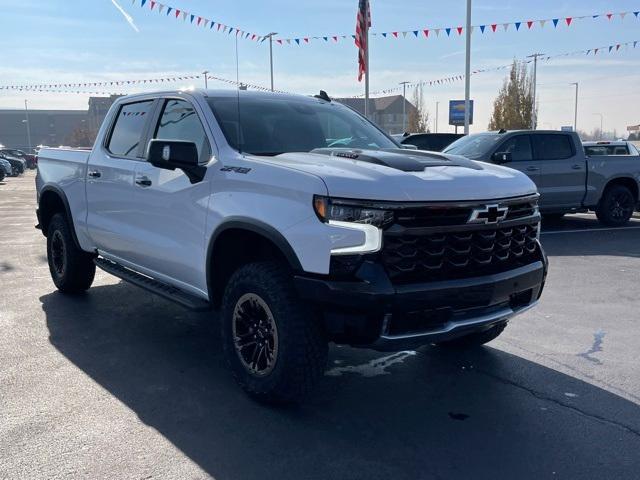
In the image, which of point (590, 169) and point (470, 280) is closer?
point (470, 280)

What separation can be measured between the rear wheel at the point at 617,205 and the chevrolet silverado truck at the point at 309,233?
8.34 m

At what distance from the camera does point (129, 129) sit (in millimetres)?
5309

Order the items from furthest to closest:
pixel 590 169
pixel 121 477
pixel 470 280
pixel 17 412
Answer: pixel 590 169, pixel 17 412, pixel 470 280, pixel 121 477

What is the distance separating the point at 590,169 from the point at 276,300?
9.73 m

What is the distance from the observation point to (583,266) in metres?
8.01

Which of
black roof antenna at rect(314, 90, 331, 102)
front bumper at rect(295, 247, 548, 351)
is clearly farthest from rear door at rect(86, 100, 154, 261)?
front bumper at rect(295, 247, 548, 351)

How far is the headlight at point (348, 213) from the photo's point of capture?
10.3 ft

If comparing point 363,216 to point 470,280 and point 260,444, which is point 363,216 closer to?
point 470,280

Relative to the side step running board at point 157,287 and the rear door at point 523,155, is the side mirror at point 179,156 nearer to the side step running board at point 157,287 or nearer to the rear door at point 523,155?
the side step running board at point 157,287

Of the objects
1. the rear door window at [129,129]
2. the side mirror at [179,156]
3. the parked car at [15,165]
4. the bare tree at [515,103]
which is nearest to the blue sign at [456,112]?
the bare tree at [515,103]

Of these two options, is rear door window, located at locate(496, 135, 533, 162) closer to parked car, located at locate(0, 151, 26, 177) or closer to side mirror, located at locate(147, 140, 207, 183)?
side mirror, located at locate(147, 140, 207, 183)

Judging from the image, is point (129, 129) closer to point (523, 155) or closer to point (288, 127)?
point (288, 127)

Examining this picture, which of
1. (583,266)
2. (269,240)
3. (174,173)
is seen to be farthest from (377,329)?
(583,266)

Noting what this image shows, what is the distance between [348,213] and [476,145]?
834 centimetres
